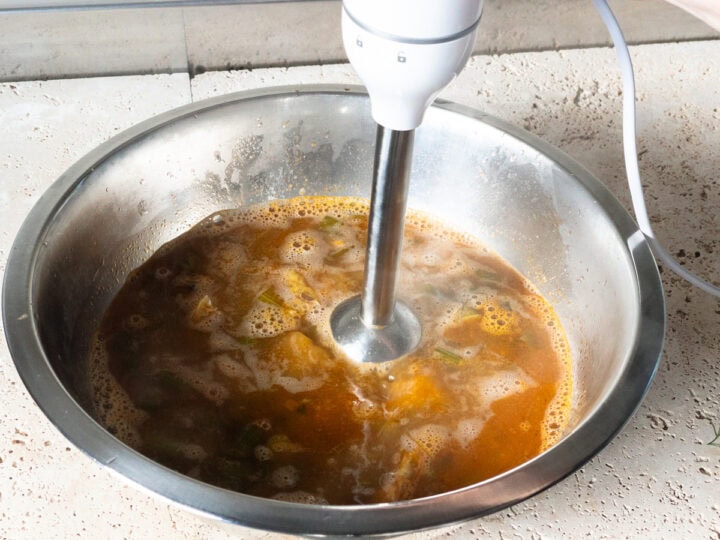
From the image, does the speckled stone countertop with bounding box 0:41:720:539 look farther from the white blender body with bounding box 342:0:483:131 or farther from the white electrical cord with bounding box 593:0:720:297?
the white blender body with bounding box 342:0:483:131

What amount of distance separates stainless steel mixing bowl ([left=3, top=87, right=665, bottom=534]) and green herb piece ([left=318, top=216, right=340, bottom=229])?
0.04m

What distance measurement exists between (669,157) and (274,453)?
64 cm

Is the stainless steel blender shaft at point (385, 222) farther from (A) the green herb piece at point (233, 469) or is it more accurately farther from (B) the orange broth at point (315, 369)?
(A) the green herb piece at point (233, 469)

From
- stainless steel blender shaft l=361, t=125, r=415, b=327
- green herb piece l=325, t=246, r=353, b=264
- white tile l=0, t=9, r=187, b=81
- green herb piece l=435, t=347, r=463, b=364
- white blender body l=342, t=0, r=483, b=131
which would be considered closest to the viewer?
white blender body l=342, t=0, r=483, b=131

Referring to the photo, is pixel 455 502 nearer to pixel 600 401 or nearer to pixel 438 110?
pixel 600 401

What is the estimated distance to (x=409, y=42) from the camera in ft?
1.82

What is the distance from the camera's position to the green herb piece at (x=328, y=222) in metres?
0.98

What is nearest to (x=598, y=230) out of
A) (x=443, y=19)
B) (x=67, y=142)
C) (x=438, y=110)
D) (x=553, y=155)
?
(x=553, y=155)

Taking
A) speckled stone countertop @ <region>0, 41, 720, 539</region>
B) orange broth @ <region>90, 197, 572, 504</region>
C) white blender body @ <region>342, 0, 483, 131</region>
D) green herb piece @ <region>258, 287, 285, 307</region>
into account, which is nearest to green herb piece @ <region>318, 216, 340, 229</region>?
orange broth @ <region>90, 197, 572, 504</region>

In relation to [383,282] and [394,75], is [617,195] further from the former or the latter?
[394,75]

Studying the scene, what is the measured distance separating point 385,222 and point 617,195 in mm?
415

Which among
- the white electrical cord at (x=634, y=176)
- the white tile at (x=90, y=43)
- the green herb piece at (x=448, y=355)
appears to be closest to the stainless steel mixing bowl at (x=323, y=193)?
the white electrical cord at (x=634, y=176)

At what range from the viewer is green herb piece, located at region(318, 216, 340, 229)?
3.22 feet

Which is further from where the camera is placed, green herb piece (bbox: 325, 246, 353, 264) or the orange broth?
green herb piece (bbox: 325, 246, 353, 264)
